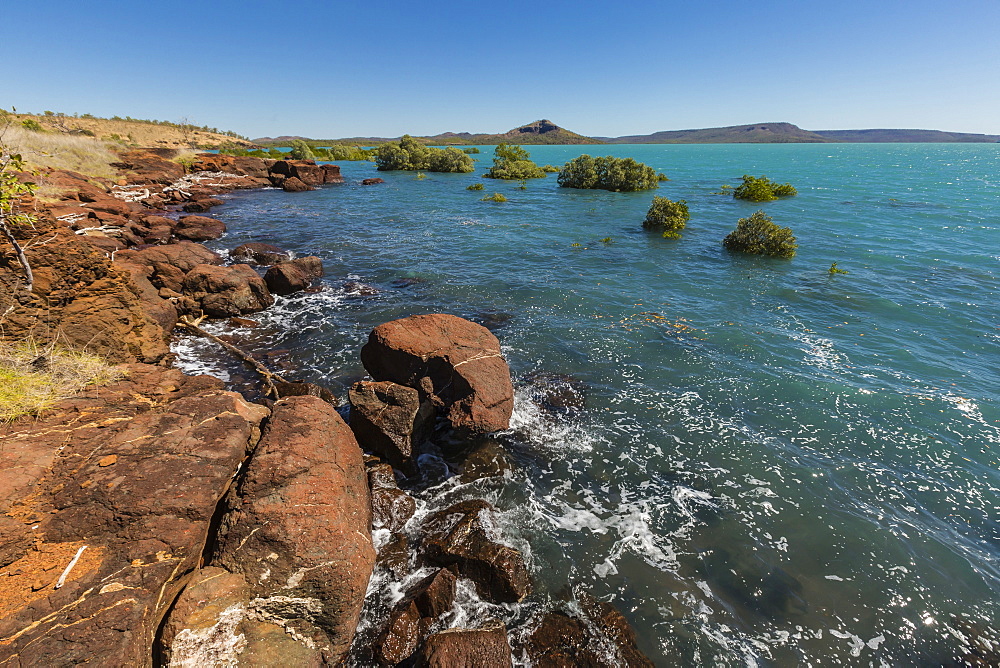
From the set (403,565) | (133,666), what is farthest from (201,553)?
(403,565)

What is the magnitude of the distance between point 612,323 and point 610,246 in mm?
12621

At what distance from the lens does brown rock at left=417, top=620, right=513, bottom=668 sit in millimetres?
4848

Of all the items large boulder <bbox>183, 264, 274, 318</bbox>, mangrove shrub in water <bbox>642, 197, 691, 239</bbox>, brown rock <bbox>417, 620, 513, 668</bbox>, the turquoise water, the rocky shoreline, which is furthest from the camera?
mangrove shrub in water <bbox>642, 197, 691, 239</bbox>

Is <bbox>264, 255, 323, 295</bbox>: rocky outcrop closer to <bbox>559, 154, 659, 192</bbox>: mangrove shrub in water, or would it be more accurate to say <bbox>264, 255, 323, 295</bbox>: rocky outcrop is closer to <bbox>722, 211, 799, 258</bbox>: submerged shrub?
<bbox>722, 211, 799, 258</bbox>: submerged shrub

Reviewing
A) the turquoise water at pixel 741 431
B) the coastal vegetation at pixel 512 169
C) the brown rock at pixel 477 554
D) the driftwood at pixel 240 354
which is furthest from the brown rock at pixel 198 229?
the coastal vegetation at pixel 512 169

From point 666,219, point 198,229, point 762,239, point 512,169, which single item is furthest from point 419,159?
point 762,239

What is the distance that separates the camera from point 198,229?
1006 inches

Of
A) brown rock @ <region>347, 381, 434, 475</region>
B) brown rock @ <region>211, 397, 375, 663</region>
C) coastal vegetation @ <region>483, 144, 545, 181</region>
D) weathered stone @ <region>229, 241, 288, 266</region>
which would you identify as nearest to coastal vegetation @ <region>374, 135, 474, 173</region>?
coastal vegetation @ <region>483, 144, 545, 181</region>

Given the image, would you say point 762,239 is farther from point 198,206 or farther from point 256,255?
point 198,206

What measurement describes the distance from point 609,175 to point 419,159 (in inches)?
1773

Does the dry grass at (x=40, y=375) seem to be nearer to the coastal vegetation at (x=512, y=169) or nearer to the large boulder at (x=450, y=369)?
the large boulder at (x=450, y=369)

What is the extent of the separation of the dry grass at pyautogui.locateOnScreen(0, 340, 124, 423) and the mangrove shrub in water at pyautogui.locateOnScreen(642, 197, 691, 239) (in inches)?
1167

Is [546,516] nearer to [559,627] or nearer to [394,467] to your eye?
[559,627]

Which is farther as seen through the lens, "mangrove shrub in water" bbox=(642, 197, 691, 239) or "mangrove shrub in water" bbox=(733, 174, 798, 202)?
"mangrove shrub in water" bbox=(733, 174, 798, 202)
